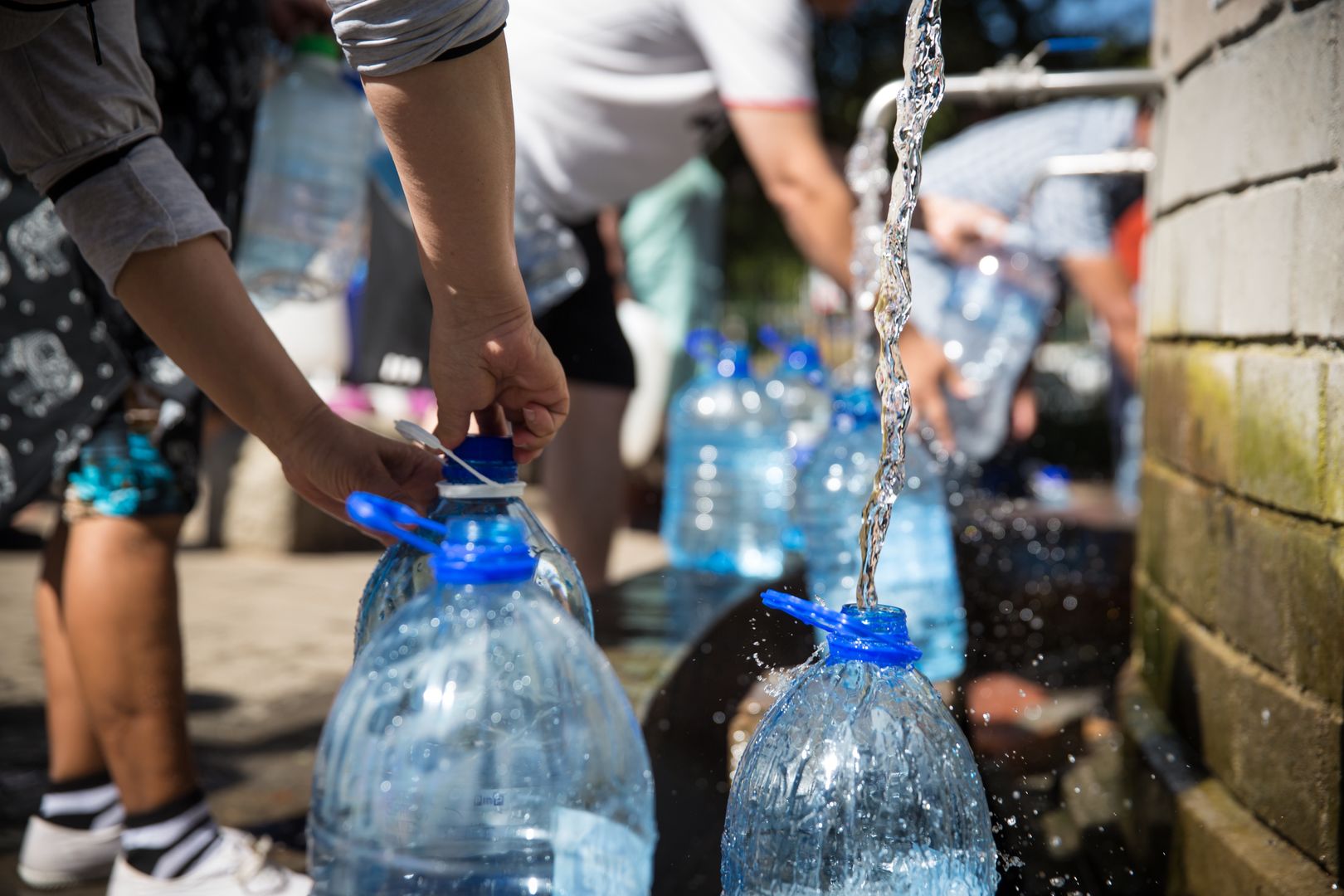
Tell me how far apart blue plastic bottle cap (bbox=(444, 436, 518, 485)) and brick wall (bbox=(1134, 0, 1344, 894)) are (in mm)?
1131

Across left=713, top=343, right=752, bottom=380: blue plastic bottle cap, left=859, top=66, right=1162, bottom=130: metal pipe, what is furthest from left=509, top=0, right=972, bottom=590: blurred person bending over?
left=713, top=343, right=752, bottom=380: blue plastic bottle cap

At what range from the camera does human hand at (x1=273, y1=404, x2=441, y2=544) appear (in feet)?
4.84

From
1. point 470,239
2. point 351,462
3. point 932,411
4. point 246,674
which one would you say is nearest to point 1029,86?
point 932,411

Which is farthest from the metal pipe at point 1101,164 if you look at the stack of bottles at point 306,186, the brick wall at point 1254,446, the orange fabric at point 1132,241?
the orange fabric at point 1132,241

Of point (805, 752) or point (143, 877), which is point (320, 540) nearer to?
point (143, 877)

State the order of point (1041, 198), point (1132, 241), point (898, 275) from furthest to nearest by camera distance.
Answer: point (1132, 241) → point (1041, 198) → point (898, 275)

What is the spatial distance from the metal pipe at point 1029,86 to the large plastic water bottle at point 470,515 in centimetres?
180

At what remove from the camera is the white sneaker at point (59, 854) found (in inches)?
96.0

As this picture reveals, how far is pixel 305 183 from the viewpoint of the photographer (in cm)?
311

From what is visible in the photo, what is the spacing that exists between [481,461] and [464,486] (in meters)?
0.07

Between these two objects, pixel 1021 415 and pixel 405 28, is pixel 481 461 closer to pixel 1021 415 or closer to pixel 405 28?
pixel 405 28

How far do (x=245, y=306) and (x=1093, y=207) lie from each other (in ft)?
15.1

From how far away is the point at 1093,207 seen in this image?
5.37 m

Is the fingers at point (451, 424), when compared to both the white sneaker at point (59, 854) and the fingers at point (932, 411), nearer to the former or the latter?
the white sneaker at point (59, 854)
